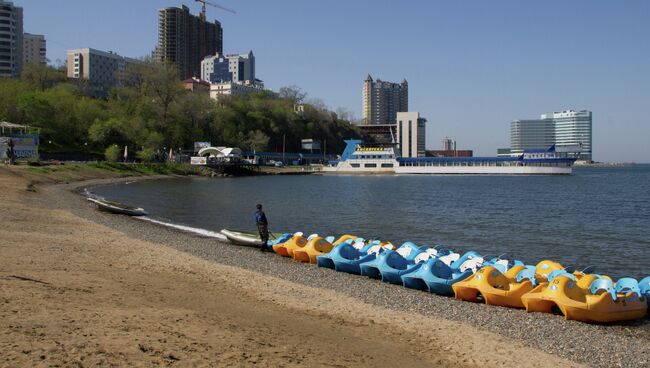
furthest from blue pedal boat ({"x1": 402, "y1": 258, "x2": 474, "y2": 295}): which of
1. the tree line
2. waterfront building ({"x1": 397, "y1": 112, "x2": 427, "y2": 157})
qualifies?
waterfront building ({"x1": 397, "y1": 112, "x2": 427, "y2": 157})

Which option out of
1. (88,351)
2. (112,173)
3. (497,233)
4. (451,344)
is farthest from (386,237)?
(112,173)

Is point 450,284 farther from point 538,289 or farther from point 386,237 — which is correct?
point 386,237

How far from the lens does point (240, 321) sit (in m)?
10.4

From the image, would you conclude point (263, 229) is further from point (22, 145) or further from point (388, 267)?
point (22, 145)

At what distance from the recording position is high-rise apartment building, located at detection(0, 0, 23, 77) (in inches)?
6383

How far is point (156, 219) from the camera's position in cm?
3519

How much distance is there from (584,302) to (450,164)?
122308 millimetres

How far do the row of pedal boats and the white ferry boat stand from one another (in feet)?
367

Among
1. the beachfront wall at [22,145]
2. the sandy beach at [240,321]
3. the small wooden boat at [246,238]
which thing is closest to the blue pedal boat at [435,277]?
the sandy beach at [240,321]

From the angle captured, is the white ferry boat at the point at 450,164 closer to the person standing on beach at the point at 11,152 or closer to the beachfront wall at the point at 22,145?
the beachfront wall at the point at 22,145

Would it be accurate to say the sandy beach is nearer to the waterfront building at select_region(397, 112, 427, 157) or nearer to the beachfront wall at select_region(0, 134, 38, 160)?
the beachfront wall at select_region(0, 134, 38, 160)

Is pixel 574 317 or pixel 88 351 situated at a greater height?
pixel 88 351

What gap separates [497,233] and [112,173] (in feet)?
213

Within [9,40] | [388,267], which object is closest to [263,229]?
[388,267]
